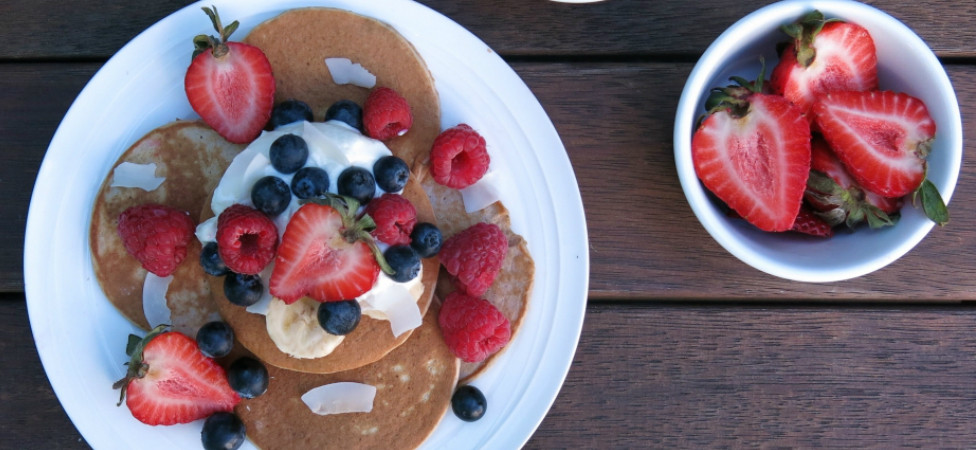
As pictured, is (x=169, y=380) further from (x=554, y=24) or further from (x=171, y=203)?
(x=554, y=24)

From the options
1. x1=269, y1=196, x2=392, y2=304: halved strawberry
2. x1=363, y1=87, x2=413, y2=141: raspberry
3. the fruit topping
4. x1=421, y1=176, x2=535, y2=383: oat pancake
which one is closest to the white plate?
x1=421, y1=176, x2=535, y2=383: oat pancake

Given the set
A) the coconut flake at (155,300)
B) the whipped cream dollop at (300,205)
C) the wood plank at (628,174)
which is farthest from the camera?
the wood plank at (628,174)

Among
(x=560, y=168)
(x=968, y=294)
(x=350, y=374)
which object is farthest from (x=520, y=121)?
(x=968, y=294)

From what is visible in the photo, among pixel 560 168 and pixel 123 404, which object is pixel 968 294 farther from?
pixel 123 404

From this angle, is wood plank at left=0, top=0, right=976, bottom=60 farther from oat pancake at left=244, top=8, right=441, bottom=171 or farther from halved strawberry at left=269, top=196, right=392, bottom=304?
halved strawberry at left=269, top=196, right=392, bottom=304

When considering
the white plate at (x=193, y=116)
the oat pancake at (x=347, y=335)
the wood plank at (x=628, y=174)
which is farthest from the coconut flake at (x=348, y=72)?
the wood plank at (x=628, y=174)

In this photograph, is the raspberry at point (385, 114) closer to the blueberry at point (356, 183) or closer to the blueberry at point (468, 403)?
the blueberry at point (356, 183)
